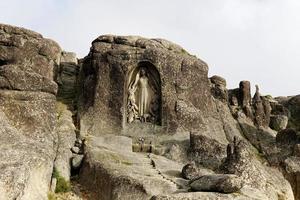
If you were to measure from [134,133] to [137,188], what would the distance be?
1140 centimetres

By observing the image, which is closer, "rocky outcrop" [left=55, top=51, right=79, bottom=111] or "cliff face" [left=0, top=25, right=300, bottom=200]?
"cliff face" [left=0, top=25, right=300, bottom=200]

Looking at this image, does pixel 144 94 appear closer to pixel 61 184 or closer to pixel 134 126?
pixel 134 126

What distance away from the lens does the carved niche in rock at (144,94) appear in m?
39.0

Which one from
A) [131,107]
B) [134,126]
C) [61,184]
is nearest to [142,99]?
[131,107]

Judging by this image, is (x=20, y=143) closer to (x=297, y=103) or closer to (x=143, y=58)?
(x=143, y=58)

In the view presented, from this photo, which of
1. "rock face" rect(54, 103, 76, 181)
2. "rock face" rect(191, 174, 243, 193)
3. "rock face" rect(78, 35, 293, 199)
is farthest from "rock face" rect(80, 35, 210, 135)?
"rock face" rect(191, 174, 243, 193)

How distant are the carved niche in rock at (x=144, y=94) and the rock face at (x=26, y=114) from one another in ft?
21.1

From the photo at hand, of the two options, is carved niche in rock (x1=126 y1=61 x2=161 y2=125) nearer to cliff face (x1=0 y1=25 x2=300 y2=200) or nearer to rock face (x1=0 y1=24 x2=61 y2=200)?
cliff face (x1=0 y1=25 x2=300 y2=200)

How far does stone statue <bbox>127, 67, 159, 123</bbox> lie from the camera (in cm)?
3906

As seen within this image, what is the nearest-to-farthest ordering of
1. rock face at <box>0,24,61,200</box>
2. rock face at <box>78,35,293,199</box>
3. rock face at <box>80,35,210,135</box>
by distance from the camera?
rock face at <box>0,24,61,200</box>
rock face at <box>78,35,293,199</box>
rock face at <box>80,35,210,135</box>

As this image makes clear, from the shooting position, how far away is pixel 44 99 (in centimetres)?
3203

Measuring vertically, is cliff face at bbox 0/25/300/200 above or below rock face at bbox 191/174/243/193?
above

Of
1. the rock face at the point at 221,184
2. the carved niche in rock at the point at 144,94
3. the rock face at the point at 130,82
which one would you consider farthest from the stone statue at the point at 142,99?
the rock face at the point at 221,184

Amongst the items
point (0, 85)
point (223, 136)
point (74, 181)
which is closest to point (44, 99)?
point (0, 85)
